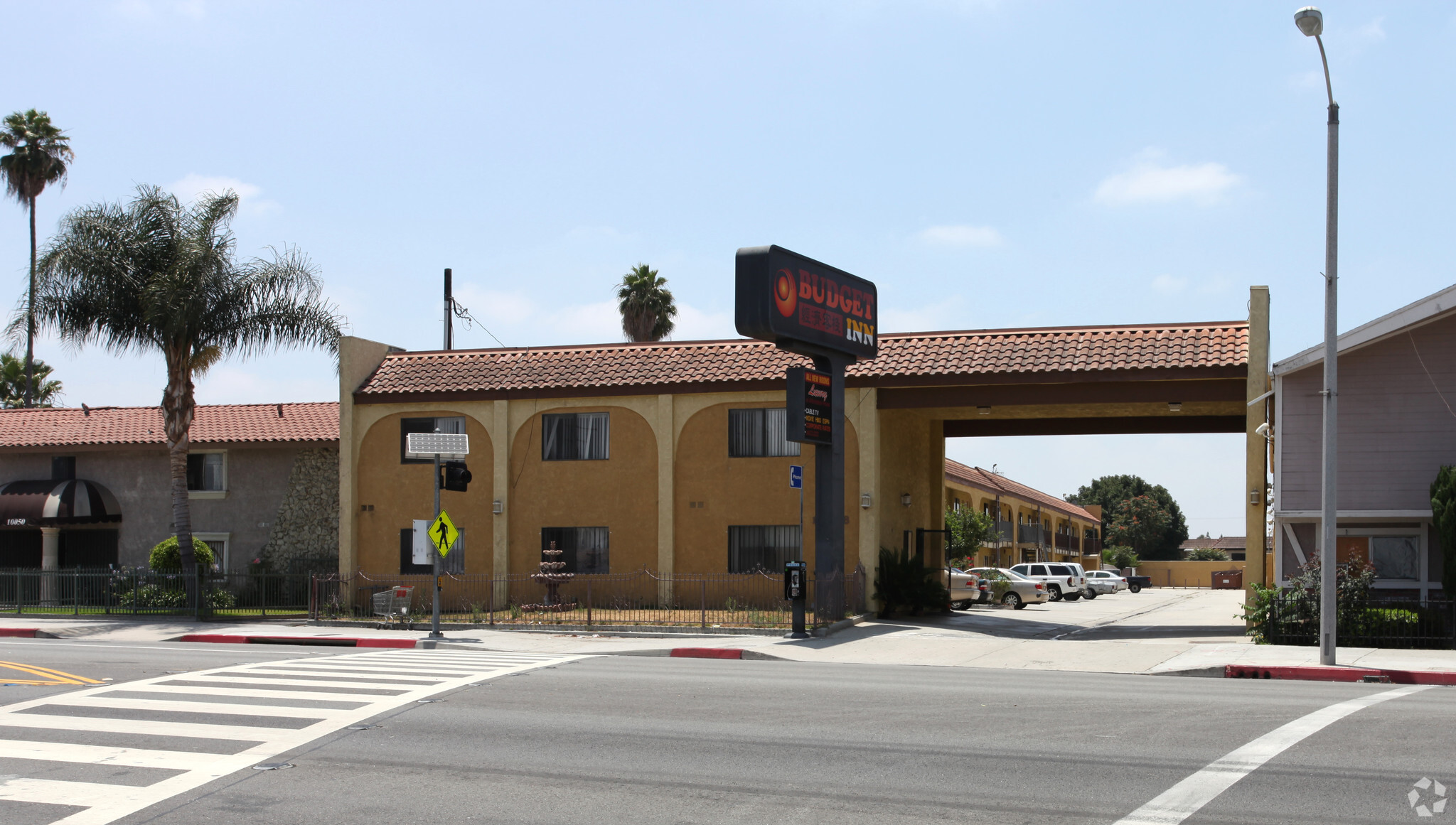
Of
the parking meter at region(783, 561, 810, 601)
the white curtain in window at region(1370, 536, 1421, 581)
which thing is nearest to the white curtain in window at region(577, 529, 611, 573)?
the parking meter at region(783, 561, 810, 601)

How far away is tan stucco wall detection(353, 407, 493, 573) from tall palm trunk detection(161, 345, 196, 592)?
3583mm

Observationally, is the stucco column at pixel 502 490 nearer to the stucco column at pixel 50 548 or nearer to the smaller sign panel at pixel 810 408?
the smaller sign panel at pixel 810 408

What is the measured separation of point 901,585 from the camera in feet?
89.2

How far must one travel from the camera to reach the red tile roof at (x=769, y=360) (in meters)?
25.9

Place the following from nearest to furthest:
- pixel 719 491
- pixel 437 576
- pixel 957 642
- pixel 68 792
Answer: pixel 68 792, pixel 957 642, pixel 437 576, pixel 719 491

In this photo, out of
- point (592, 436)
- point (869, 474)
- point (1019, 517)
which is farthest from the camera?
point (1019, 517)

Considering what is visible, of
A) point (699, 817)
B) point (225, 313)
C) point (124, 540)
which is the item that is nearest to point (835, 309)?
point (225, 313)

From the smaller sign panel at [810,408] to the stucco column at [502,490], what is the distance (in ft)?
30.4

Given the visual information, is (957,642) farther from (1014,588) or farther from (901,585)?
(1014,588)

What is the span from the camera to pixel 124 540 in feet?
115

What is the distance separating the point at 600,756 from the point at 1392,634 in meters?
15.9

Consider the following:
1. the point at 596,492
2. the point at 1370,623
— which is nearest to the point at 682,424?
the point at 596,492

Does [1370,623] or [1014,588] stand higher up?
[1370,623]

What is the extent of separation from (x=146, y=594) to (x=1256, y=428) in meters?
25.2
